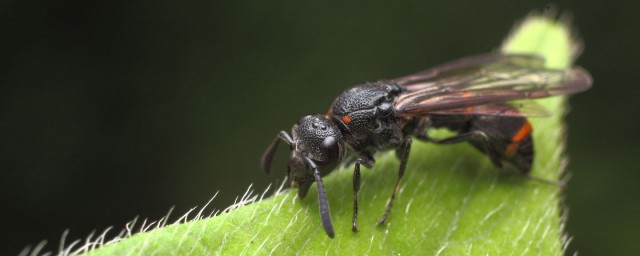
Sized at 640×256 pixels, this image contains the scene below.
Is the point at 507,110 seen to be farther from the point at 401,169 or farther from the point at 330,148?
the point at 330,148

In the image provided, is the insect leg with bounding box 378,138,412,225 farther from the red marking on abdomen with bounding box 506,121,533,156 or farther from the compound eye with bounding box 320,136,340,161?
the red marking on abdomen with bounding box 506,121,533,156

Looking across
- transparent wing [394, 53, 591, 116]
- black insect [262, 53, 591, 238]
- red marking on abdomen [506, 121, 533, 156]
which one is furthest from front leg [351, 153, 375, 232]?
red marking on abdomen [506, 121, 533, 156]

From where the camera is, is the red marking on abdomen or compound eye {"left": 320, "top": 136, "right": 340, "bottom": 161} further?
the red marking on abdomen

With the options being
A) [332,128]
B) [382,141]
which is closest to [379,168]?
[382,141]

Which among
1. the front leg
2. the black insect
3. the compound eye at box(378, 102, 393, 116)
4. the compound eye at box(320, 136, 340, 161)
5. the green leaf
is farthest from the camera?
the compound eye at box(378, 102, 393, 116)

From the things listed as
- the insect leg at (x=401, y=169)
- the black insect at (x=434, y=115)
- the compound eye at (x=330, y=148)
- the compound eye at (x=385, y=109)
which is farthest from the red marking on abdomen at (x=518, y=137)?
the compound eye at (x=330, y=148)

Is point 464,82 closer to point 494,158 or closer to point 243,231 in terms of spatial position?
point 494,158

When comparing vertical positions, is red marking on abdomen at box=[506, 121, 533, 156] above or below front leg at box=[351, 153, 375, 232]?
below
